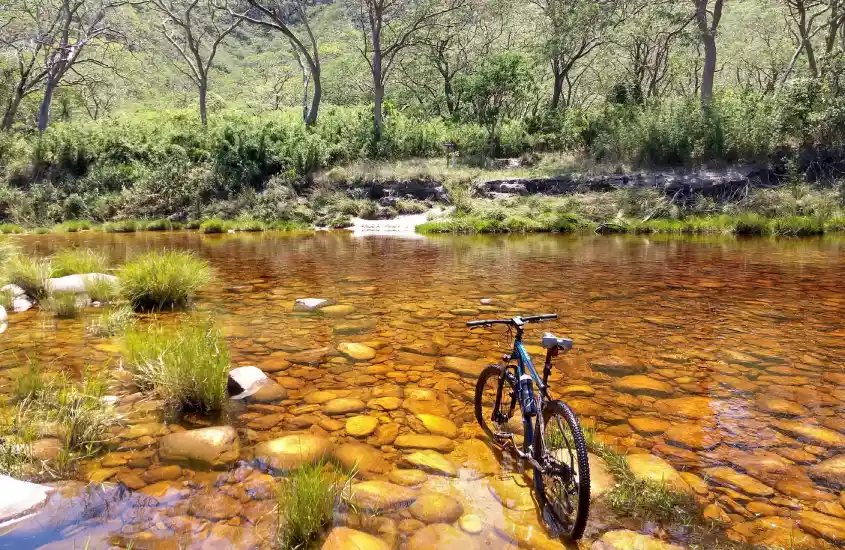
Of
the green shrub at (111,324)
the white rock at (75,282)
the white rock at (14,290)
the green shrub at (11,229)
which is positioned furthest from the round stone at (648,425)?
the green shrub at (11,229)

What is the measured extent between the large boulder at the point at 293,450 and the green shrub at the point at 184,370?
642mm

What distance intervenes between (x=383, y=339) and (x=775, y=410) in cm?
340

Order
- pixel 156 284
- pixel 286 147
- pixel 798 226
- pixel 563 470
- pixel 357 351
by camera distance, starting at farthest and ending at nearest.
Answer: pixel 286 147, pixel 798 226, pixel 156 284, pixel 357 351, pixel 563 470

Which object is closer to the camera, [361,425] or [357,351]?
[361,425]

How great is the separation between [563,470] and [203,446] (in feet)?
6.70

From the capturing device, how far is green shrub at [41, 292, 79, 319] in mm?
5836

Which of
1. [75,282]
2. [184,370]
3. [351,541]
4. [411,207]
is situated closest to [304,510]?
[351,541]

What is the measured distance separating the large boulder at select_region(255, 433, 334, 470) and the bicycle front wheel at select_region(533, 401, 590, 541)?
1207 mm

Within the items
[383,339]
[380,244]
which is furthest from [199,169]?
[383,339]

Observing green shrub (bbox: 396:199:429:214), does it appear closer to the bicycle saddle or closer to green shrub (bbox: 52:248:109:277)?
green shrub (bbox: 52:248:109:277)

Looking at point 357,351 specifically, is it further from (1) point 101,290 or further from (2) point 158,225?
(2) point 158,225

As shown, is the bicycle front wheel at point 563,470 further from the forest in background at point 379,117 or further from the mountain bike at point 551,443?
the forest in background at point 379,117

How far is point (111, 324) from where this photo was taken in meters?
5.27

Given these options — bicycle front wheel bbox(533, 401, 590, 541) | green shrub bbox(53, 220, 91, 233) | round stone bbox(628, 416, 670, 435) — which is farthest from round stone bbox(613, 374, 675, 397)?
green shrub bbox(53, 220, 91, 233)
